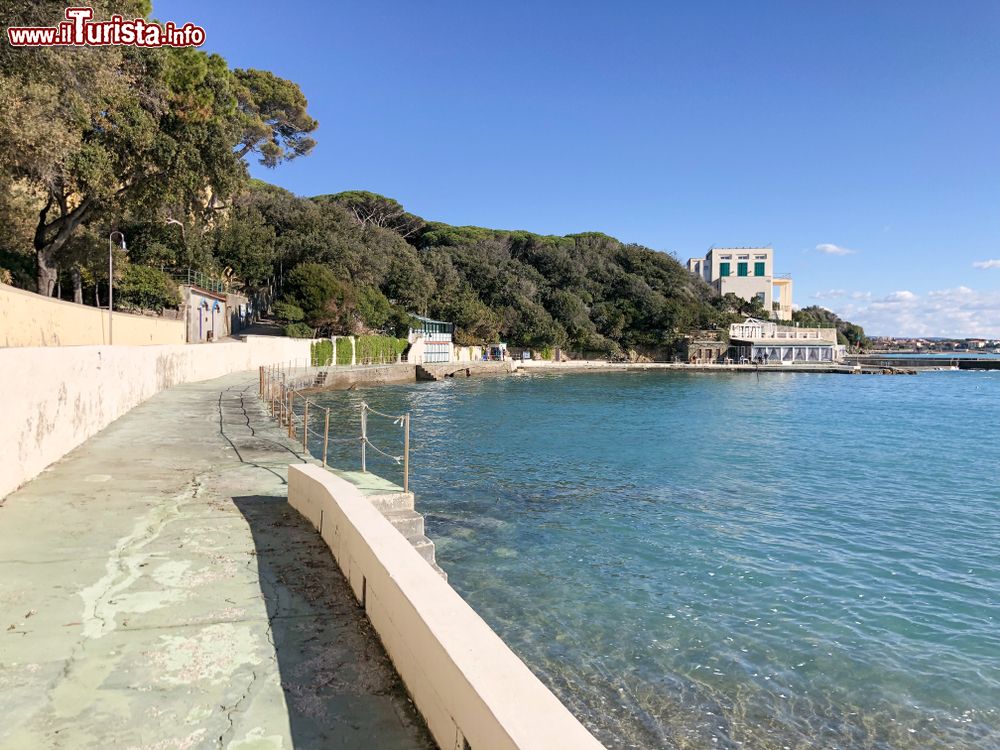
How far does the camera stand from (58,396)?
8.75 metres

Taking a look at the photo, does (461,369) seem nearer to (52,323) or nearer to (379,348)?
(379,348)

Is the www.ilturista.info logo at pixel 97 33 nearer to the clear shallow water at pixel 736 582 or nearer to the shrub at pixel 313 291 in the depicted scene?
the clear shallow water at pixel 736 582

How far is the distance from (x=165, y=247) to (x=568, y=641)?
41545mm

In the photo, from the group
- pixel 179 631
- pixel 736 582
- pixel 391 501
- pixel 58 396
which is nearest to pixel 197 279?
pixel 58 396

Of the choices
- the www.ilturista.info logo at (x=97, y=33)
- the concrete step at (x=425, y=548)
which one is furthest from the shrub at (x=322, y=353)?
the concrete step at (x=425, y=548)

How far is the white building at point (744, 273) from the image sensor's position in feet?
400

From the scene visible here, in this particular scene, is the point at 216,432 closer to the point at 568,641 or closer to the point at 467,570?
the point at 467,570

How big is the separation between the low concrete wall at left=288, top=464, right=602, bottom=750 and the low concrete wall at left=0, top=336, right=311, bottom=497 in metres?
4.50

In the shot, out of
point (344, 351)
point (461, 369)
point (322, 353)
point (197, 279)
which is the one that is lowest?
point (461, 369)

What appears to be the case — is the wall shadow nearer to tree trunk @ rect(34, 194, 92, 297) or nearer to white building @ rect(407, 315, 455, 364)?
tree trunk @ rect(34, 194, 92, 297)

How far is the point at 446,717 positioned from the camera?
109 inches

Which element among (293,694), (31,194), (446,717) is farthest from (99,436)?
(31,194)

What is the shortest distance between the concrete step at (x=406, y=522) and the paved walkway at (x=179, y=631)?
81 cm

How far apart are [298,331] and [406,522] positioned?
43110mm
